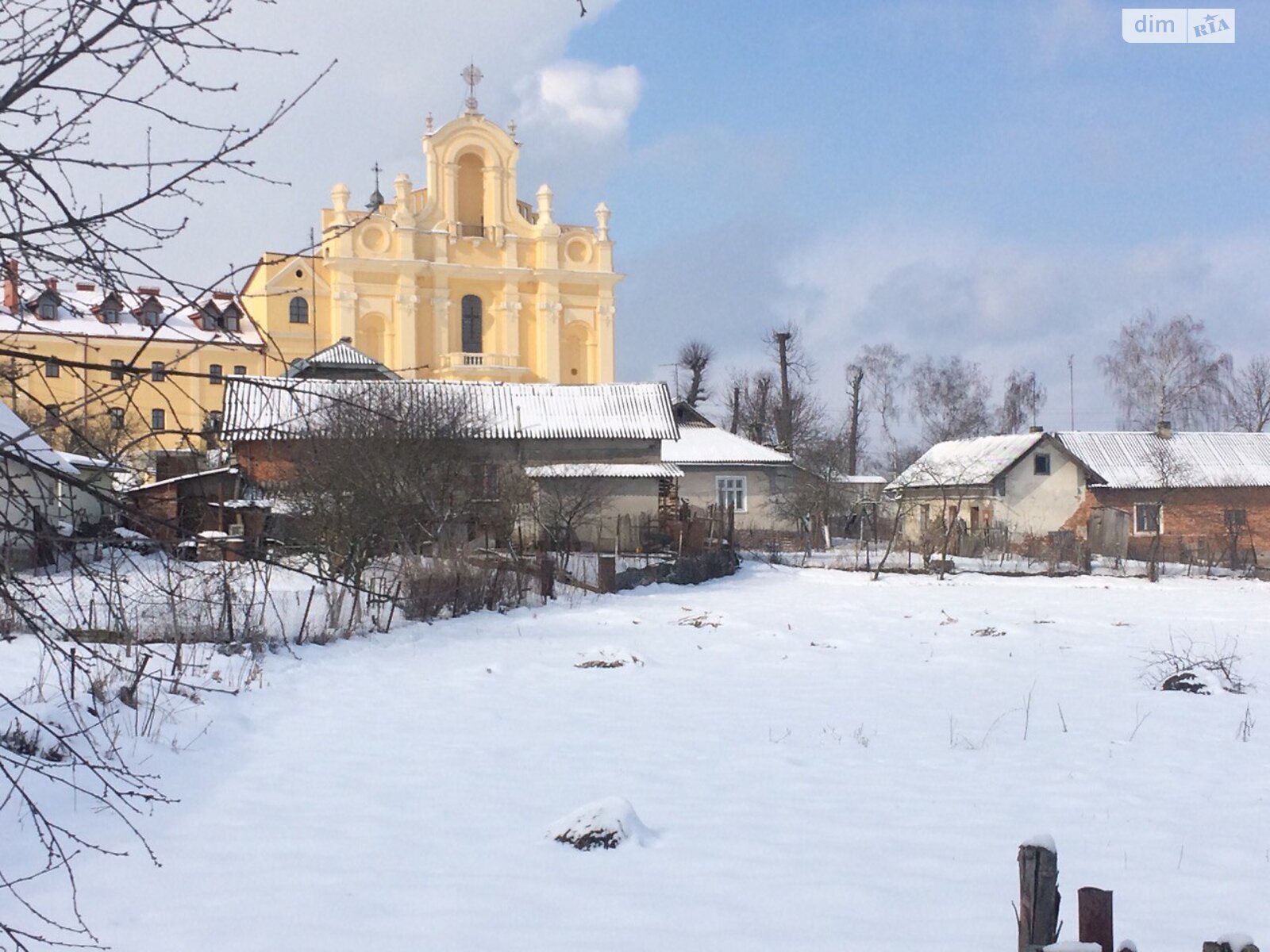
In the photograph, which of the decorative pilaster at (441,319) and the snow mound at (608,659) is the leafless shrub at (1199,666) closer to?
the snow mound at (608,659)

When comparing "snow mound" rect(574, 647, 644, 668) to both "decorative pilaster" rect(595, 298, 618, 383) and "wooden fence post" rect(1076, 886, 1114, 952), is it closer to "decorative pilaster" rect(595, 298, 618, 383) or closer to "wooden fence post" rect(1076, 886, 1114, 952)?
"wooden fence post" rect(1076, 886, 1114, 952)

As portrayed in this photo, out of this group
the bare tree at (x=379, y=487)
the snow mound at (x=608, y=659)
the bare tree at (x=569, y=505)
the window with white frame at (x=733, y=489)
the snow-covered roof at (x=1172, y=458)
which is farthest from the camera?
the snow-covered roof at (x=1172, y=458)

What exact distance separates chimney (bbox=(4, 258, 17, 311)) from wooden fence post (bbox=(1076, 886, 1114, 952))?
3.53 metres

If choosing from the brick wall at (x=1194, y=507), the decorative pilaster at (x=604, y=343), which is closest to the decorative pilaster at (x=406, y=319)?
the decorative pilaster at (x=604, y=343)

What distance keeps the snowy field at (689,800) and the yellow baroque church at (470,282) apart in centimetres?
3613

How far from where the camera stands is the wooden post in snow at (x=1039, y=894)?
133 inches

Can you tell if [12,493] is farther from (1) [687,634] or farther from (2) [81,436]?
(1) [687,634]

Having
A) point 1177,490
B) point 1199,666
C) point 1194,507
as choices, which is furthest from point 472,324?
point 1199,666

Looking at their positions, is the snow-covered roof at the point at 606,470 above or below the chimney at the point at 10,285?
above

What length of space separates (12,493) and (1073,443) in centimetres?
4199

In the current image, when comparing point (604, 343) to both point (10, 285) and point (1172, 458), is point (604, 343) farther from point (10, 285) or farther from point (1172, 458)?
point (10, 285)

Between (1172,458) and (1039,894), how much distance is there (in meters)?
40.8

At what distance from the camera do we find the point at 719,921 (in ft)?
15.6

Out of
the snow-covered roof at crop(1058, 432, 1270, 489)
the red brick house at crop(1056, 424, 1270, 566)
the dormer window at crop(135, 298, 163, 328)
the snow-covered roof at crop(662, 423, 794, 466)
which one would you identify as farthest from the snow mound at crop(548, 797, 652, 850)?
the snow-covered roof at crop(1058, 432, 1270, 489)
